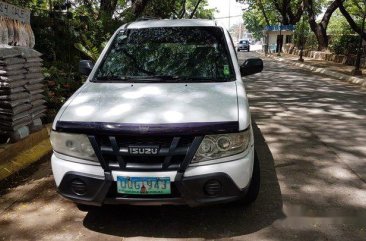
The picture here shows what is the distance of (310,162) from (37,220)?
133 inches

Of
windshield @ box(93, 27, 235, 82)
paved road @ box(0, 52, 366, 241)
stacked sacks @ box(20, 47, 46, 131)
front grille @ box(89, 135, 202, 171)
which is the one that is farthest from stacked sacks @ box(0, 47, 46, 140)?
front grille @ box(89, 135, 202, 171)

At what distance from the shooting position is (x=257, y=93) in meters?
11.4

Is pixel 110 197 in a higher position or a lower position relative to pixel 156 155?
lower

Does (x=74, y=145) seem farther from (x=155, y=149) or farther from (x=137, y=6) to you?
(x=137, y=6)

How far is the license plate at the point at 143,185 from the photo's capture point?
2.99 metres

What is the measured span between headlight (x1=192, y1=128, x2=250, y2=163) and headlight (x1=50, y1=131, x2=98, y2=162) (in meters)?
0.84

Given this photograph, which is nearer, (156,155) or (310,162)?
(156,155)

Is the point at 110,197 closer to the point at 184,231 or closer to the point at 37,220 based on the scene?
the point at 184,231

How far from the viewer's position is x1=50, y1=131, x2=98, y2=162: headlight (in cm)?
311

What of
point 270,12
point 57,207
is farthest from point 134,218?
point 270,12

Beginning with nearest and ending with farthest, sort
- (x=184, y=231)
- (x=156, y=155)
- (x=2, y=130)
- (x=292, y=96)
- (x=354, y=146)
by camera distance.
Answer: (x=156, y=155)
(x=184, y=231)
(x=2, y=130)
(x=354, y=146)
(x=292, y=96)

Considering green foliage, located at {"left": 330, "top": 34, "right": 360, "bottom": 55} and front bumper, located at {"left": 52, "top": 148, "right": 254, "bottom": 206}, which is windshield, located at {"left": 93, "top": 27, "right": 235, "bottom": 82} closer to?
front bumper, located at {"left": 52, "top": 148, "right": 254, "bottom": 206}

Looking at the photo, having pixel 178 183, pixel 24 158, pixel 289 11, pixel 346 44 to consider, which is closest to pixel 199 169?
pixel 178 183

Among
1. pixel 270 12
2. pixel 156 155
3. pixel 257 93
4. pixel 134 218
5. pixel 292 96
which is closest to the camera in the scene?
pixel 156 155
